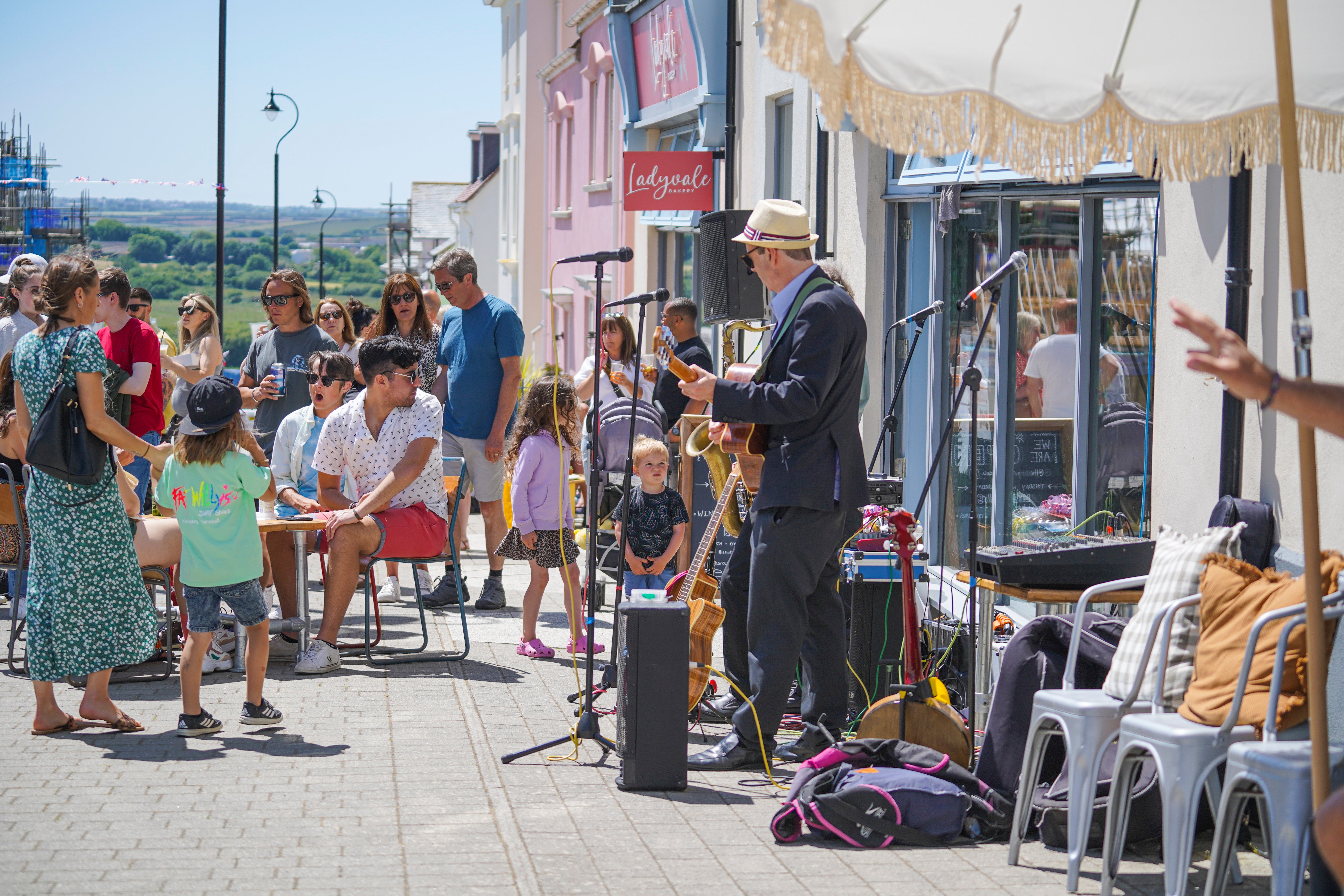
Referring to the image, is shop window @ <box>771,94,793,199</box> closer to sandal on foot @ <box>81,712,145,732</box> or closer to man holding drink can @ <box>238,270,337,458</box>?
man holding drink can @ <box>238,270,337,458</box>

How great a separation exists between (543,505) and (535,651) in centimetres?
84

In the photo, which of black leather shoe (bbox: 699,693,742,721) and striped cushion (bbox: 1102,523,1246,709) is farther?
black leather shoe (bbox: 699,693,742,721)

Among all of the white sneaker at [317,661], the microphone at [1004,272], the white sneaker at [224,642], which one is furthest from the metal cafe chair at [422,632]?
the microphone at [1004,272]

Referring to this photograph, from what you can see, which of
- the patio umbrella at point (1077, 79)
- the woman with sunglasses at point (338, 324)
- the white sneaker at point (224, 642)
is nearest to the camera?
the patio umbrella at point (1077, 79)

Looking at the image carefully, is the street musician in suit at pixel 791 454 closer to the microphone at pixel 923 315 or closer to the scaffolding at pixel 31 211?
the microphone at pixel 923 315

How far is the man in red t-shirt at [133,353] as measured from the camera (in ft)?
24.1

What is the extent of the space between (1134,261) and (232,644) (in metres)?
5.06

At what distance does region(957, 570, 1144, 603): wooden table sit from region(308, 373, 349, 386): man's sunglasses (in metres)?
4.61

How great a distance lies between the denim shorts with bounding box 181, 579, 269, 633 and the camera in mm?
6105

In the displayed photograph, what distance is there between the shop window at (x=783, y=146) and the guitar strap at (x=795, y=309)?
5201mm

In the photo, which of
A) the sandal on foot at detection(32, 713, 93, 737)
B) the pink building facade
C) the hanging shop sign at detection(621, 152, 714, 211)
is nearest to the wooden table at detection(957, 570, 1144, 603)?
the sandal on foot at detection(32, 713, 93, 737)

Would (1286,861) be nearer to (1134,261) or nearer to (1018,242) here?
(1134,261)

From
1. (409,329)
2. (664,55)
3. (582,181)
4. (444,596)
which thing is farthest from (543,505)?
(582,181)

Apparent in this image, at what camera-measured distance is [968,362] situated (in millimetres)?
8039
